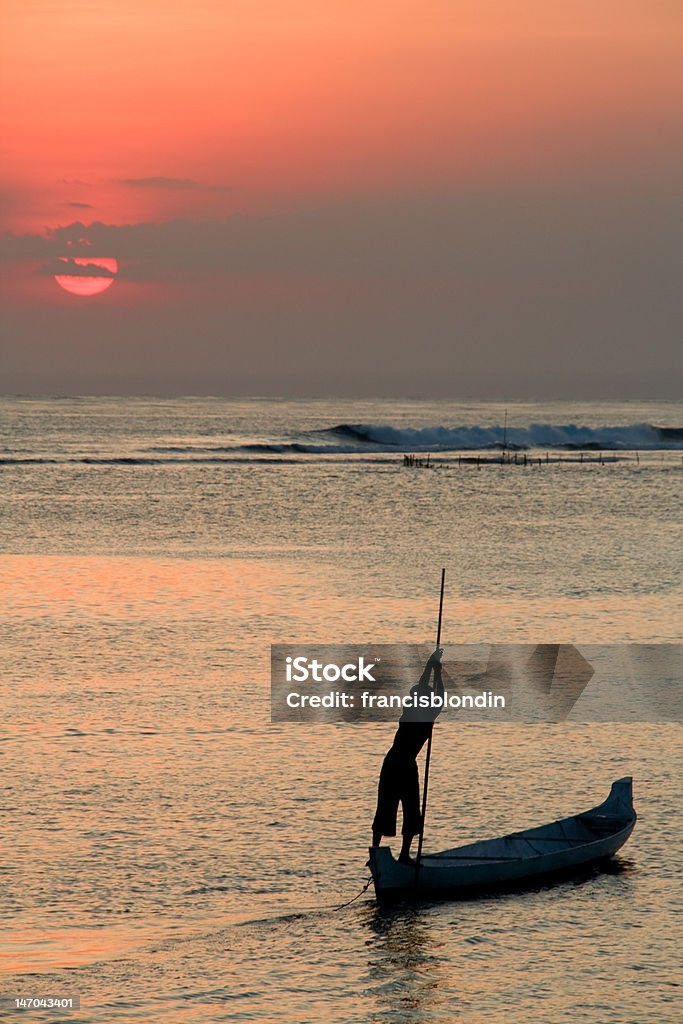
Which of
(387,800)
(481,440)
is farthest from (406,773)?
(481,440)

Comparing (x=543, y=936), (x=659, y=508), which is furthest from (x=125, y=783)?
(x=659, y=508)

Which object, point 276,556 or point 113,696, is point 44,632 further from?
point 276,556

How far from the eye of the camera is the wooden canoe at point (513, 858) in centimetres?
1855

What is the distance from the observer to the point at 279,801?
22.9 metres

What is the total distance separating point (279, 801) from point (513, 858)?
495 cm

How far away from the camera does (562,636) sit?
3931 centimetres

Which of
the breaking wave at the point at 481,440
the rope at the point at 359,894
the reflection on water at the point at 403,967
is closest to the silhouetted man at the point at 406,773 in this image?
Result: the rope at the point at 359,894

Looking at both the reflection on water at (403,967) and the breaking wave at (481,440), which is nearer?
the reflection on water at (403,967)

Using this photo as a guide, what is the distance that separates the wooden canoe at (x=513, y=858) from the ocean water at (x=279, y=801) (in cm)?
36

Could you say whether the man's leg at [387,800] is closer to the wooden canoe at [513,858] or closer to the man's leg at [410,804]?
the man's leg at [410,804]

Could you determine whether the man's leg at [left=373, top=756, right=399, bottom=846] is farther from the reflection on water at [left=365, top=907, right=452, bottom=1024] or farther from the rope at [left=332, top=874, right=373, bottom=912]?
the reflection on water at [left=365, top=907, right=452, bottom=1024]

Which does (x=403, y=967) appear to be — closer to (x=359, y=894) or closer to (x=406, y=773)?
(x=359, y=894)

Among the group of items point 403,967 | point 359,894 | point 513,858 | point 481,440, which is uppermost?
point 481,440

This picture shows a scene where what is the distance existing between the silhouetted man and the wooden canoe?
383 mm
